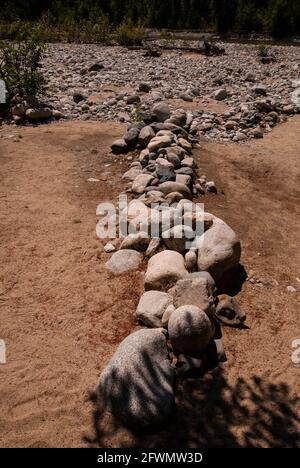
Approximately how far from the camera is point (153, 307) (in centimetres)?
419

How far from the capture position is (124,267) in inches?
196

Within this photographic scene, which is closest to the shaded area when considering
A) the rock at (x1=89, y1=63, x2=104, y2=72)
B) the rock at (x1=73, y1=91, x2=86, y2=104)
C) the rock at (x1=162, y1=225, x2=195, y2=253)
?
the rock at (x1=162, y1=225, x2=195, y2=253)

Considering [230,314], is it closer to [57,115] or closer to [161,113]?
[161,113]

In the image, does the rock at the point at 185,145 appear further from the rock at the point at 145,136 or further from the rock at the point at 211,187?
the rock at the point at 211,187

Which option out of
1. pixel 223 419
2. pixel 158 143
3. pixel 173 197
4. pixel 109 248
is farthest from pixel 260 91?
pixel 223 419

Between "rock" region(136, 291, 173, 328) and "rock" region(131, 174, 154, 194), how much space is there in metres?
2.53

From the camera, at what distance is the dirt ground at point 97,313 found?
3.25 meters

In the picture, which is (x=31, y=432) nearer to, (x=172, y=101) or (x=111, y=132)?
(x=111, y=132)

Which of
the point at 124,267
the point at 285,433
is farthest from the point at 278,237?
the point at 285,433

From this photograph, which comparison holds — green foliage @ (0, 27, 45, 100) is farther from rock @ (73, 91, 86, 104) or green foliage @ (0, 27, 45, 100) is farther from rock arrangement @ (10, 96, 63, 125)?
rock @ (73, 91, 86, 104)

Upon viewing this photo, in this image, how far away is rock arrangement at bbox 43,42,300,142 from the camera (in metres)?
10.4

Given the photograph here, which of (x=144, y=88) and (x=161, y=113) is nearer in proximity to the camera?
(x=161, y=113)

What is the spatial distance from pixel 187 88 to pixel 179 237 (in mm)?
9431
